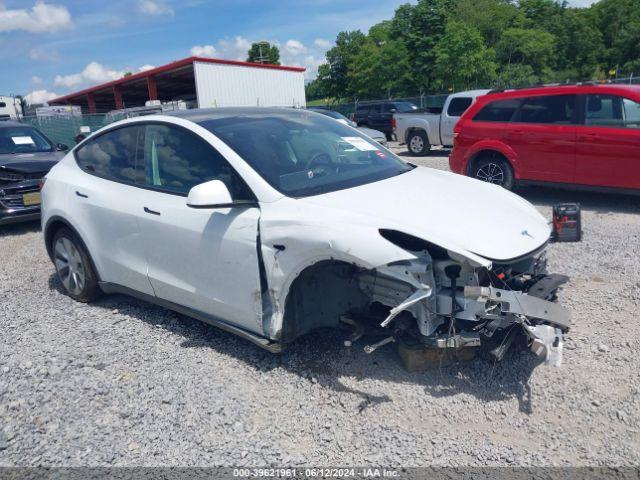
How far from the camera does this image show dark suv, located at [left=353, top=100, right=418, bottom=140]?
23.6 meters

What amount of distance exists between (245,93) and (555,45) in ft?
116

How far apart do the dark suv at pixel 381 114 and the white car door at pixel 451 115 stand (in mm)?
8064

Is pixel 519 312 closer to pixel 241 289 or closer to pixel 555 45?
pixel 241 289

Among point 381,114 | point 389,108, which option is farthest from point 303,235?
point 389,108

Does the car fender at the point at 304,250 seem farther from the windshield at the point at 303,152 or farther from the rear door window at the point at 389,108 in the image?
the rear door window at the point at 389,108

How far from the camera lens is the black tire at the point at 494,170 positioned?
8.83 m

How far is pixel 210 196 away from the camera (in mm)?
3355

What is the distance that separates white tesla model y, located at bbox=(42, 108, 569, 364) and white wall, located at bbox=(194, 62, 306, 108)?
27.9m

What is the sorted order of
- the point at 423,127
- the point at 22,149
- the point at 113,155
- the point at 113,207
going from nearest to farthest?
the point at 113,207 < the point at 113,155 < the point at 22,149 < the point at 423,127

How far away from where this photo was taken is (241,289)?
3553 millimetres

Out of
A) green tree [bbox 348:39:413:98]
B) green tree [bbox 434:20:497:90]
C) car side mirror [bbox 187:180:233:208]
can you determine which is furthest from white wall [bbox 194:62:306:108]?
car side mirror [bbox 187:180:233:208]

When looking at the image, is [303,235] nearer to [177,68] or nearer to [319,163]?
[319,163]

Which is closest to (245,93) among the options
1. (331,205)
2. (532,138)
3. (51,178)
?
(532,138)

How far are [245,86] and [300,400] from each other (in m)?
34.5
